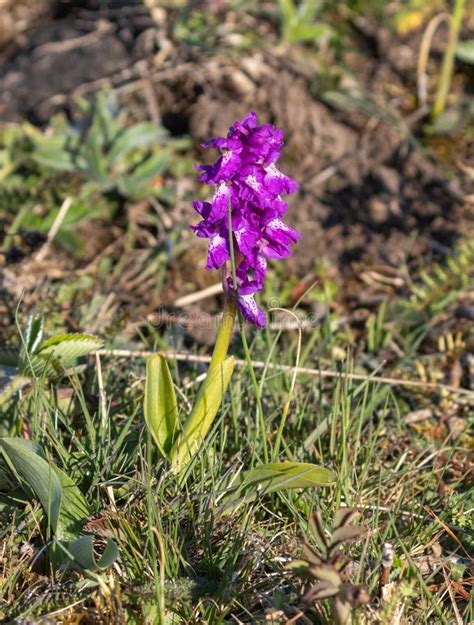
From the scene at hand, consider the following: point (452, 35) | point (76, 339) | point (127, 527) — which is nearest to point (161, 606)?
point (127, 527)

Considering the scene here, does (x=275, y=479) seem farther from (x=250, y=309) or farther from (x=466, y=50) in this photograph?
(x=466, y=50)

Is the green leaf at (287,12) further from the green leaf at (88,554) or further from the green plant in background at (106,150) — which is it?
the green leaf at (88,554)

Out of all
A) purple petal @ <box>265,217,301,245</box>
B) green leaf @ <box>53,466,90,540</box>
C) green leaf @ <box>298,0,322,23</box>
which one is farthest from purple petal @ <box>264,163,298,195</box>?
green leaf @ <box>298,0,322,23</box>

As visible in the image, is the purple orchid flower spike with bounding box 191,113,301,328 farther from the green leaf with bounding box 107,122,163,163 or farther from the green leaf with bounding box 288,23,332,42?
the green leaf with bounding box 288,23,332,42

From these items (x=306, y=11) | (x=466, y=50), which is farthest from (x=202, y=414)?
(x=466, y=50)

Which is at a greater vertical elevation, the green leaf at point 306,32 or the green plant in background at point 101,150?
the green leaf at point 306,32

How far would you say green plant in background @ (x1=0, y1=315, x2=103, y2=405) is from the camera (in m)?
2.44

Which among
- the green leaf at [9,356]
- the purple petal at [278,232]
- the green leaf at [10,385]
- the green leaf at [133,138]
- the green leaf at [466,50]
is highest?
the purple petal at [278,232]

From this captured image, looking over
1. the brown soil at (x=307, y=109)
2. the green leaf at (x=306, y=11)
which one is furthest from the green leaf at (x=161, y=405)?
the green leaf at (x=306, y=11)

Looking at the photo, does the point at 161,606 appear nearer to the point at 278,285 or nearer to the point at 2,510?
the point at 2,510

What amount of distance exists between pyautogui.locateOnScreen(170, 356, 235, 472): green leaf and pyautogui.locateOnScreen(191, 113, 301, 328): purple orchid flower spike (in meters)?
0.19

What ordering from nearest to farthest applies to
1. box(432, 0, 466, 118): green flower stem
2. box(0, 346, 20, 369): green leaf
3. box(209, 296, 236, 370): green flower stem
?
box(209, 296, 236, 370): green flower stem
box(0, 346, 20, 369): green leaf
box(432, 0, 466, 118): green flower stem

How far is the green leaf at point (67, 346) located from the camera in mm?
2441

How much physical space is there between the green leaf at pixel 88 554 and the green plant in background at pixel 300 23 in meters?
3.56
